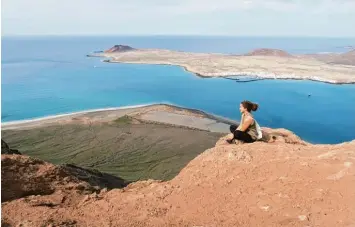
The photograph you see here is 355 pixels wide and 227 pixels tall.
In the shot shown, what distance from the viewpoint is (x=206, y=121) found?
40875 millimetres

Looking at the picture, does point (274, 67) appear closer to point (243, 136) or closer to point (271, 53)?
point (271, 53)

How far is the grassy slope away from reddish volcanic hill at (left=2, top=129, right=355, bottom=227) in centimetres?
1439

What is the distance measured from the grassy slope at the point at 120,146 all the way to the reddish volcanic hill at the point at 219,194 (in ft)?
47.2

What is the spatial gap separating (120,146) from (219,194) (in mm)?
23124

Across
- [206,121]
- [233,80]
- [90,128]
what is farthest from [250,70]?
[90,128]

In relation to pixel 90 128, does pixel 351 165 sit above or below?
above

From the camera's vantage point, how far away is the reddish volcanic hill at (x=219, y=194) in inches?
254

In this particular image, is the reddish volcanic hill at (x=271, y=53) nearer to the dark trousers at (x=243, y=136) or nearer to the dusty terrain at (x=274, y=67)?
the dusty terrain at (x=274, y=67)

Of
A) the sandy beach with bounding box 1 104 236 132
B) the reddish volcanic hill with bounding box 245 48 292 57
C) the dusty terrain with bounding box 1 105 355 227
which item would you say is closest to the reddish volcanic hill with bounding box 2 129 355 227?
the dusty terrain with bounding box 1 105 355 227

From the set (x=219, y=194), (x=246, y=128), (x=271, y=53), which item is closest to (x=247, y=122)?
(x=246, y=128)

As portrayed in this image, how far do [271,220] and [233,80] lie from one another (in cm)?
7116

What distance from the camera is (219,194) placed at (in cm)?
737

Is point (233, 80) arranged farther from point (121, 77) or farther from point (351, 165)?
point (351, 165)

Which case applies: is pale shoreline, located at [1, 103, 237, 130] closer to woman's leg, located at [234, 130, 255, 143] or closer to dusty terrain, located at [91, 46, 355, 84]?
woman's leg, located at [234, 130, 255, 143]
